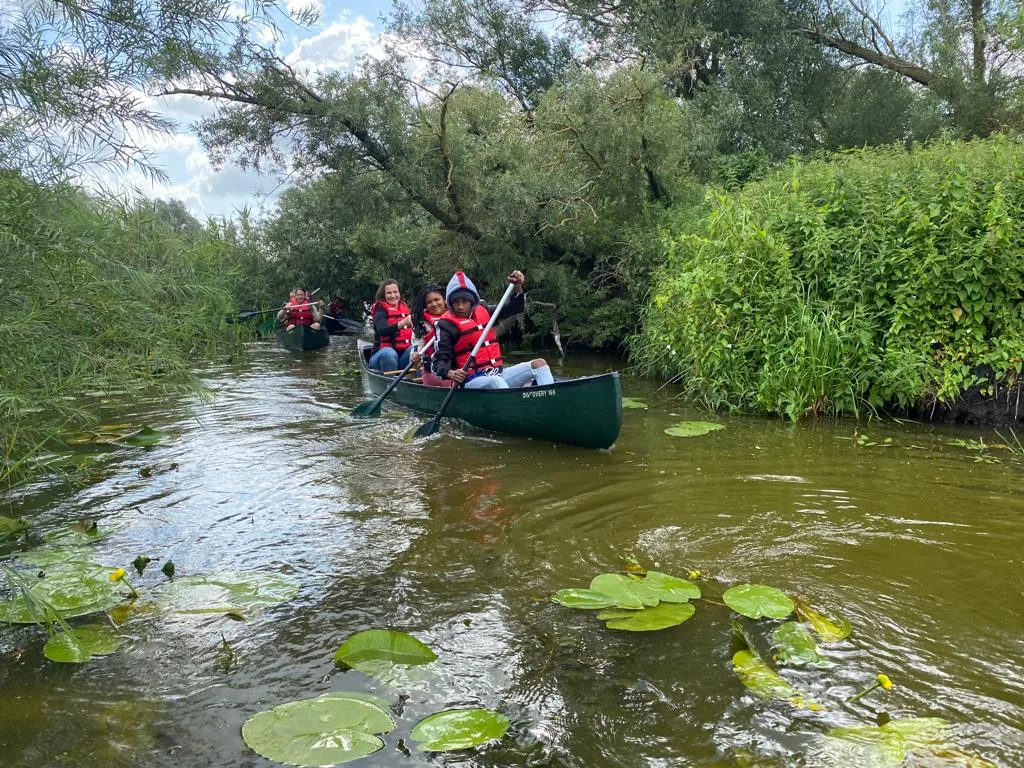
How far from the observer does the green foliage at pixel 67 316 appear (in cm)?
339

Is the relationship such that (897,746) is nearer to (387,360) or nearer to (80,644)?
(80,644)

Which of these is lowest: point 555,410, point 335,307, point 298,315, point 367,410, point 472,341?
point 367,410

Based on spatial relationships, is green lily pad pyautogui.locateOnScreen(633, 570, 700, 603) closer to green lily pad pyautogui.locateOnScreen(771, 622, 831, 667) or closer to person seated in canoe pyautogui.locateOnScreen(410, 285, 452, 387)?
green lily pad pyautogui.locateOnScreen(771, 622, 831, 667)

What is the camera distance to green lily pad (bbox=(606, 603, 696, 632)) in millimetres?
3068

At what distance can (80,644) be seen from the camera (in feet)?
9.95

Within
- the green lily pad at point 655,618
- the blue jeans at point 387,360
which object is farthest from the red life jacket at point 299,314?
the green lily pad at point 655,618

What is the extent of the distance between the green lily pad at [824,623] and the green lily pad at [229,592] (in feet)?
7.57

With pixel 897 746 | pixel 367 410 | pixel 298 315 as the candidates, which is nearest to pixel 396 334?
pixel 367 410

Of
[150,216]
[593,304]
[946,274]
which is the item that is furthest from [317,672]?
[593,304]

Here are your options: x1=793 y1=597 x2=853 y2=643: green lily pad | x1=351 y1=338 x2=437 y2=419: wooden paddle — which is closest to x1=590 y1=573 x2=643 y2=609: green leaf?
x1=793 y1=597 x2=853 y2=643: green lily pad

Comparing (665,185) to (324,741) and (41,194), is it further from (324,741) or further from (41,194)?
(324,741)

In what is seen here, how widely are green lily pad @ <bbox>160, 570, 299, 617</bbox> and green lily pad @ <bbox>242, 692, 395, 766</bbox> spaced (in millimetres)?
946

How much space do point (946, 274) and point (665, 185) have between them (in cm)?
585

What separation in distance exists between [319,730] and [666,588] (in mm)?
1665
